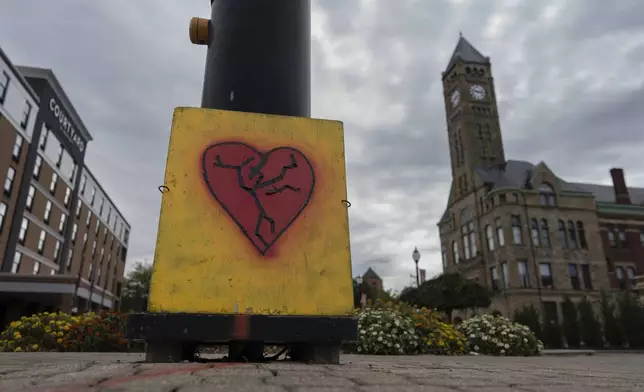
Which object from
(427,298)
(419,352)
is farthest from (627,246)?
(419,352)

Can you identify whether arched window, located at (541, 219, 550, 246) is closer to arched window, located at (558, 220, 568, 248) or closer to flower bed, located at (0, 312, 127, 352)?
arched window, located at (558, 220, 568, 248)

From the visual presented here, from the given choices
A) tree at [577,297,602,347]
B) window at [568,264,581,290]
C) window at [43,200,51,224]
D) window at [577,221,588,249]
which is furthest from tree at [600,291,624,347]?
window at [43,200,51,224]

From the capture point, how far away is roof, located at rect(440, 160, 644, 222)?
3869cm

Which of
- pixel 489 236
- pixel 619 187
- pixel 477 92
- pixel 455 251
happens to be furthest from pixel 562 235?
pixel 477 92

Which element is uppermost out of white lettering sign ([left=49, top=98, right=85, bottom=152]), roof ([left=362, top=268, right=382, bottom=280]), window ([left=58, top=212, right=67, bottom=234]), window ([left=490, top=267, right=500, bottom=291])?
white lettering sign ([left=49, top=98, right=85, bottom=152])

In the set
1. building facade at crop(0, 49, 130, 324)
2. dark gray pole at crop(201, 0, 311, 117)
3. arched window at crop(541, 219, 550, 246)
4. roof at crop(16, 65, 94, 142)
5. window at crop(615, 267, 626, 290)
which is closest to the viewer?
dark gray pole at crop(201, 0, 311, 117)

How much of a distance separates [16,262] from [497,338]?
110 ft

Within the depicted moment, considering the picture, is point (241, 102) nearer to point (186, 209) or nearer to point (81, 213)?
point (186, 209)

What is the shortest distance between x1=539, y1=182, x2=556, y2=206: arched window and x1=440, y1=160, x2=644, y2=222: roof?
746 millimetres

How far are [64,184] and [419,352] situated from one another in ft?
130

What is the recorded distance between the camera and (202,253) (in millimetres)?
2975

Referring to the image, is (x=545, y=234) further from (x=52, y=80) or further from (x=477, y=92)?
(x=52, y=80)

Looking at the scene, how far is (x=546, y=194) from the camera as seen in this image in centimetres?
3791

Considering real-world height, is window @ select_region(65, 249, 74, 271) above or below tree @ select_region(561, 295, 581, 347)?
above
